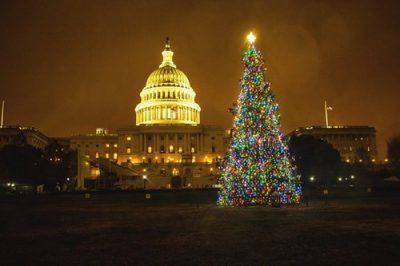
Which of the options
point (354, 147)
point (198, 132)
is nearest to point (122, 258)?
point (198, 132)

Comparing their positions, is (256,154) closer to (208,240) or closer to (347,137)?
(208,240)

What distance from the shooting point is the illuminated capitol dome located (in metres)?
146

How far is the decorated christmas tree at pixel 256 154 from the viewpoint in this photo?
109 ft

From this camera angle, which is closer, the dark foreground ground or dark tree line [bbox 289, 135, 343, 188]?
the dark foreground ground

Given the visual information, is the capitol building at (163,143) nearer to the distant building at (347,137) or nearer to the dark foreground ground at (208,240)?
the distant building at (347,137)

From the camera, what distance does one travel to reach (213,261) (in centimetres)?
1291

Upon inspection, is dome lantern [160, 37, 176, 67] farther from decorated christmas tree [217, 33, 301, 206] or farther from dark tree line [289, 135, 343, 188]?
decorated christmas tree [217, 33, 301, 206]

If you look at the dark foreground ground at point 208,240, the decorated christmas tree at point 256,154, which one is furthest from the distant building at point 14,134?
the dark foreground ground at point 208,240

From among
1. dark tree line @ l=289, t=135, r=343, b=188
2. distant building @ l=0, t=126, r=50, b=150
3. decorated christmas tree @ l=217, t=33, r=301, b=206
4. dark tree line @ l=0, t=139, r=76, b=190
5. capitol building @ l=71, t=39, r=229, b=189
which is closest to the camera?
decorated christmas tree @ l=217, t=33, r=301, b=206

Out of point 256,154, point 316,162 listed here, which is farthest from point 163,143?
point 256,154

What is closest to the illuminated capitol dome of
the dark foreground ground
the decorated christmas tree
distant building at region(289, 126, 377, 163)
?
distant building at region(289, 126, 377, 163)

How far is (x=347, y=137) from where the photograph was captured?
15050cm

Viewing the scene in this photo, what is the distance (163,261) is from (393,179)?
3236 inches

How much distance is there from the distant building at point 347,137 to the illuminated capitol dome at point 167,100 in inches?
1390
